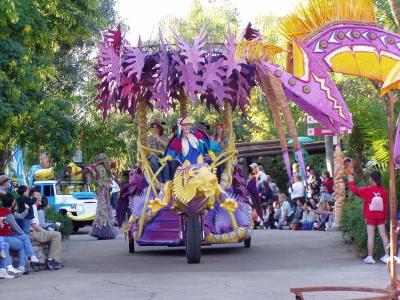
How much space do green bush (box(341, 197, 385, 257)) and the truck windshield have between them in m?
13.9

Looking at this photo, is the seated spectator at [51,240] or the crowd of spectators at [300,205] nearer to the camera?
the seated spectator at [51,240]

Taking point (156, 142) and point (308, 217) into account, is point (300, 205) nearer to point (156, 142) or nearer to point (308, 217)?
point (308, 217)

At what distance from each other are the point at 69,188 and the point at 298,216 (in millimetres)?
10082

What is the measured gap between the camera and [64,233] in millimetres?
21969

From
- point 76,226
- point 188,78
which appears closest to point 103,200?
point 76,226

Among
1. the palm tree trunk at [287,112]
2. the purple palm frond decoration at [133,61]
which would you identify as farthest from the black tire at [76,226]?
the palm tree trunk at [287,112]

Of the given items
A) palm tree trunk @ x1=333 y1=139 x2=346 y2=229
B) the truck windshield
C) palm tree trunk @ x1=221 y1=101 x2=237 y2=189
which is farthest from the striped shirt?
the truck windshield

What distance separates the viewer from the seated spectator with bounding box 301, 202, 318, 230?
2423 cm

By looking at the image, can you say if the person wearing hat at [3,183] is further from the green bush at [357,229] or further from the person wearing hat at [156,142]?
the green bush at [357,229]

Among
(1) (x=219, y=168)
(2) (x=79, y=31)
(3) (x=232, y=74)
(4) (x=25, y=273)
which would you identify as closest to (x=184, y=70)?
(3) (x=232, y=74)

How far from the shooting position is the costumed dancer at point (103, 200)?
22.2 m

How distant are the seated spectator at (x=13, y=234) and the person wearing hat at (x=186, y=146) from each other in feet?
8.51

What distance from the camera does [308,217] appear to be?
24.5 meters

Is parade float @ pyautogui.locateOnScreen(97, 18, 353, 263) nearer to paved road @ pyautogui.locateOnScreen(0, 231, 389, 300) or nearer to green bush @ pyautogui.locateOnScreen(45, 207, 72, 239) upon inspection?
paved road @ pyautogui.locateOnScreen(0, 231, 389, 300)
